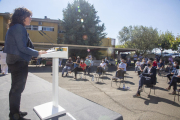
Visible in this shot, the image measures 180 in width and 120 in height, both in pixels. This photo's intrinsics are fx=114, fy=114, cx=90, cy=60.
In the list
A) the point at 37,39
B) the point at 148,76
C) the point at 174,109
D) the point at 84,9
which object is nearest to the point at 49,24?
the point at 37,39

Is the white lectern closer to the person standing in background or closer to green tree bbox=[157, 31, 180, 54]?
the person standing in background

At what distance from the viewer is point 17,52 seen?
1619 millimetres

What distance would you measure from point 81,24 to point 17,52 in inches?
746

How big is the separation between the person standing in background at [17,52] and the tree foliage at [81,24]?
1737 cm

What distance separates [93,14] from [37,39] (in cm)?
1080

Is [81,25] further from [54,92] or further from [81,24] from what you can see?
[54,92]

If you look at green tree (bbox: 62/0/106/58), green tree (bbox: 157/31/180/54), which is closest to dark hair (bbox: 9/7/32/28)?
green tree (bbox: 62/0/106/58)

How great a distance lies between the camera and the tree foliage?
Answer: 760 inches

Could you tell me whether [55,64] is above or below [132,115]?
above

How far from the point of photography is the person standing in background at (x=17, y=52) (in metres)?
1.60

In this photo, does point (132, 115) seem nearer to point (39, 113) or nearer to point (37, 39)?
point (39, 113)

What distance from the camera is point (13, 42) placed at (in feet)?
5.28

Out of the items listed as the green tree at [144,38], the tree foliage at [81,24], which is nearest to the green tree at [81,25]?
the tree foliage at [81,24]

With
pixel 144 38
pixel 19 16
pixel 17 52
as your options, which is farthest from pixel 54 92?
pixel 144 38
